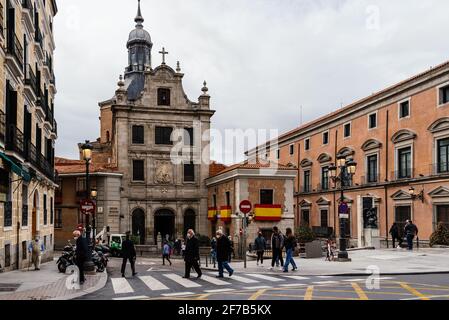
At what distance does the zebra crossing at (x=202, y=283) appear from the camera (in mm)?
14133

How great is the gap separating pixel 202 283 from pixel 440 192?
74.4 feet

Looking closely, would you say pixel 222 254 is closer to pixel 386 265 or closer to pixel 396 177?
pixel 386 265

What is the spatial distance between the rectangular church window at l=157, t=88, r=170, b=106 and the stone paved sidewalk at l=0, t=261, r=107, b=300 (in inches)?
1166

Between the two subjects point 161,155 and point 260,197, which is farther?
point 161,155

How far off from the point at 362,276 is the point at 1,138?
41.4 ft

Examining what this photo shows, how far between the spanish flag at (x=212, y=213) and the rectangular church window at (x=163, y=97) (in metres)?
10.2

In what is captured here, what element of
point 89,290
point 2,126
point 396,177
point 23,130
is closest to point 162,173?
point 396,177

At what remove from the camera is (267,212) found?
40.9 m

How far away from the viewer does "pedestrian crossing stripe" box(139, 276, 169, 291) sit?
49.6ft

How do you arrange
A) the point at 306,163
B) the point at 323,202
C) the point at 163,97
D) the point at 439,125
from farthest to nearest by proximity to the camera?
1. the point at 306,163
2. the point at 323,202
3. the point at 163,97
4. the point at 439,125

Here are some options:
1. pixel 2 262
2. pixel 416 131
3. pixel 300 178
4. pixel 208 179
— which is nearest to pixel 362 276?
pixel 2 262

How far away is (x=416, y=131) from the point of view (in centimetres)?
3681

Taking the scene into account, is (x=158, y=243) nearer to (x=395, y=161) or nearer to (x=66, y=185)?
(x=66, y=185)

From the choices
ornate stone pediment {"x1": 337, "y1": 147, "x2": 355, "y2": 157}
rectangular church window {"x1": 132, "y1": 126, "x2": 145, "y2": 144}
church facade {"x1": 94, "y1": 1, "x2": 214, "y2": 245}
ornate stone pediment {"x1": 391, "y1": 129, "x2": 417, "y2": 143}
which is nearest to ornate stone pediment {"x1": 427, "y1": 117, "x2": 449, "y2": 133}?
ornate stone pediment {"x1": 391, "y1": 129, "x2": 417, "y2": 143}
